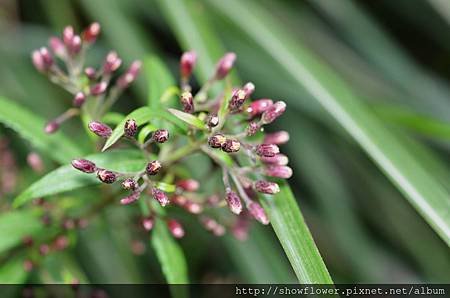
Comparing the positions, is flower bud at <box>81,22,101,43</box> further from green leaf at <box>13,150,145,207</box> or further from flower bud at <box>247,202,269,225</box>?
flower bud at <box>247,202,269,225</box>

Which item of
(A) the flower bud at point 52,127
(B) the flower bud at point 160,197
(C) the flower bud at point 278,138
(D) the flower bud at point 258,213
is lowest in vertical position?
(D) the flower bud at point 258,213

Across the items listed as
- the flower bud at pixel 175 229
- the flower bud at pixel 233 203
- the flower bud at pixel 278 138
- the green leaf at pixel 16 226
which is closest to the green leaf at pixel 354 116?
the flower bud at pixel 278 138

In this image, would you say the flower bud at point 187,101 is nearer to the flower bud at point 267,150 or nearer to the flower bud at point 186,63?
the flower bud at point 267,150

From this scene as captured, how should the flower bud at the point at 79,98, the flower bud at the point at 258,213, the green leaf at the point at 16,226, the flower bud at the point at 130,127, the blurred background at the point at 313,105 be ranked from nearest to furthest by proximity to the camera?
the flower bud at the point at 130,127 < the flower bud at the point at 258,213 < the flower bud at the point at 79,98 < the green leaf at the point at 16,226 < the blurred background at the point at 313,105

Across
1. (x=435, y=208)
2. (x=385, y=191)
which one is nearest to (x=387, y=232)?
(x=385, y=191)

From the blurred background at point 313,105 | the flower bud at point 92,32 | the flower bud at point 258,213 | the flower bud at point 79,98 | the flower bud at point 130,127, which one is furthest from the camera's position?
the blurred background at point 313,105

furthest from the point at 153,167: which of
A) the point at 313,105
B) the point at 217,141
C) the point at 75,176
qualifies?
the point at 313,105

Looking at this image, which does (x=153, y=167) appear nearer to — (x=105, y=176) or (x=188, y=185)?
(x=105, y=176)
